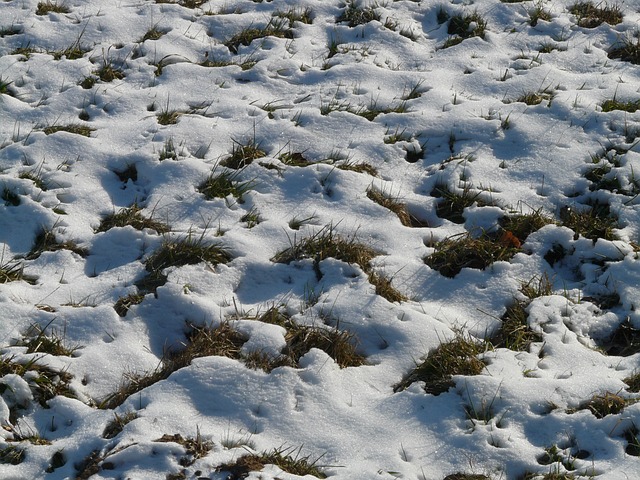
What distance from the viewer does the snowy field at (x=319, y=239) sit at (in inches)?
143

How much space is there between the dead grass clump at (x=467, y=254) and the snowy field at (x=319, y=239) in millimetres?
17

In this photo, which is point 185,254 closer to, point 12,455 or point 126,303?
point 126,303

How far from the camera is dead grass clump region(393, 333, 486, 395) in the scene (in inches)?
154

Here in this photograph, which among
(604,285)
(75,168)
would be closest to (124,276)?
(75,168)

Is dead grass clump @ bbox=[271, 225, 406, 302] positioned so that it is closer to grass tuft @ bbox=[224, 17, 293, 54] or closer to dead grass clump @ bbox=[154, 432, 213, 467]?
dead grass clump @ bbox=[154, 432, 213, 467]

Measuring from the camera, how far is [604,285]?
454cm

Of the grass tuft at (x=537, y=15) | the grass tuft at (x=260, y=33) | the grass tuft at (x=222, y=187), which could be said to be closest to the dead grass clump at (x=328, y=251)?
the grass tuft at (x=222, y=187)

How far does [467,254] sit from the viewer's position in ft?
15.5

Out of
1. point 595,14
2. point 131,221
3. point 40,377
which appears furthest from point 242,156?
point 595,14

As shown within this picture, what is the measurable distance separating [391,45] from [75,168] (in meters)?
3.07

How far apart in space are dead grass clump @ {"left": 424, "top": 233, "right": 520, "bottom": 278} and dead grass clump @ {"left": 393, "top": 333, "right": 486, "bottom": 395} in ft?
2.37

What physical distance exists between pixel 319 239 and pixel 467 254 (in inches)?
36.6

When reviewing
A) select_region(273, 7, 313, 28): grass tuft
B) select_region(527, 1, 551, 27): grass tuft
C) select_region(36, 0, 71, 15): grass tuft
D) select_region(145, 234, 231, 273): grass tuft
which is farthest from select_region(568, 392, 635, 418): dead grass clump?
select_region(36, 0, 71, 15): grass tuft

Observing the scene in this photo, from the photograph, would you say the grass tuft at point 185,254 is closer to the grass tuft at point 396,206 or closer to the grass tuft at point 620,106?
the grass tuft at point 396,206
